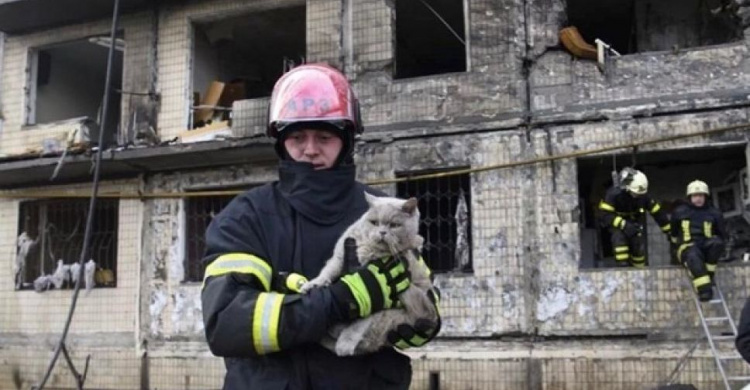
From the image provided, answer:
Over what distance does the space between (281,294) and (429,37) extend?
404 inches

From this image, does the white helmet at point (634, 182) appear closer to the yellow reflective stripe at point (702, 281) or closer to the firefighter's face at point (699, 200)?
the firefighter's face at point (699, 200)

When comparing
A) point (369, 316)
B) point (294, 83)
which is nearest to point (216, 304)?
point (369, 316)

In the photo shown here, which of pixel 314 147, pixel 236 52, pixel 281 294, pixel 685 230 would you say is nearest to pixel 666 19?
pixel 685 230

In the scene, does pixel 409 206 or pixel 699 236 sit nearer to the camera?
pixel 409 206

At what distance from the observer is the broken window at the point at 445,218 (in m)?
9.30

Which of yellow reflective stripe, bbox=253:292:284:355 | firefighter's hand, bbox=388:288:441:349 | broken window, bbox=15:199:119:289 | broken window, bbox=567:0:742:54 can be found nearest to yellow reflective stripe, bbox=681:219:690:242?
broken window, bbox=567:0:742:54

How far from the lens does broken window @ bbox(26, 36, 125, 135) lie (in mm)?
12234

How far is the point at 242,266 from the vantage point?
7.00 feet

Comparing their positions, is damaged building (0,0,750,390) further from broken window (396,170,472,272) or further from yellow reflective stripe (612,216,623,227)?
yellow reflective stripe (612,216,623,227)

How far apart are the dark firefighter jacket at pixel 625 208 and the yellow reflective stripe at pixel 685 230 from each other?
0.33 m

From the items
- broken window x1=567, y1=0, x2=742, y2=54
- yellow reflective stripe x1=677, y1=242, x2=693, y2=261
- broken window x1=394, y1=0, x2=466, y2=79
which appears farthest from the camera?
broken window x1=394, y1=0, x2=466, y2=79

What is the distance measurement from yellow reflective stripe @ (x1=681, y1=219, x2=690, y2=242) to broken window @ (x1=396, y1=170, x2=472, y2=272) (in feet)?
7.90

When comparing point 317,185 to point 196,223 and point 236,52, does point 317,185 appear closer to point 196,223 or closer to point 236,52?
point 196,223

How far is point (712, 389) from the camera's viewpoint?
804cm
